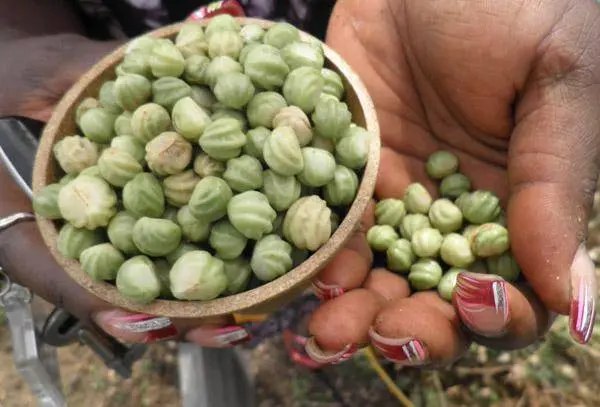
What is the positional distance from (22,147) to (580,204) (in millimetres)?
1219

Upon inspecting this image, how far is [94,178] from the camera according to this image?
118 cm

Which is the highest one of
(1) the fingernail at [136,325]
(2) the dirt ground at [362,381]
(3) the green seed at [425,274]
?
(3) the green seed at [425,274]

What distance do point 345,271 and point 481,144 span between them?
0.51 m

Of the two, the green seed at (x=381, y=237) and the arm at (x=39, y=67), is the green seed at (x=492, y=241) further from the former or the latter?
the arm at (x=39, y=67)

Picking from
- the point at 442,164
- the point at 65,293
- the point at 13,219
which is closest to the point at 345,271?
the point at 442,164

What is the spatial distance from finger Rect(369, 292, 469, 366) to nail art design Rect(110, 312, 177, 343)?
424mm

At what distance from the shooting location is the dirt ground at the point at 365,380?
6.81 ft

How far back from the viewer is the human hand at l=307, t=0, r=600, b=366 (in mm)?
1199

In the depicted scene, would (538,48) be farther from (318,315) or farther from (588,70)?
(318,315)

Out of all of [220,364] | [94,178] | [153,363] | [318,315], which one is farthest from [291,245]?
[153,363]

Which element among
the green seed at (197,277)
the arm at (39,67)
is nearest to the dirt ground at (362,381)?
the arm at (39,67)

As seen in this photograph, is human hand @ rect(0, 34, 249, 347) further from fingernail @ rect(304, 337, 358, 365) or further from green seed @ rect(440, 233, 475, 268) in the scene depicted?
green seed @ rect(440, 233, 475, 268)

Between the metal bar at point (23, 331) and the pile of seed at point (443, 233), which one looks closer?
the pile of seed at point (443, 233)

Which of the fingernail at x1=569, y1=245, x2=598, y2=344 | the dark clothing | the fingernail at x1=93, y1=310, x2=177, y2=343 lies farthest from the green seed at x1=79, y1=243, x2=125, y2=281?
the dark clothing
